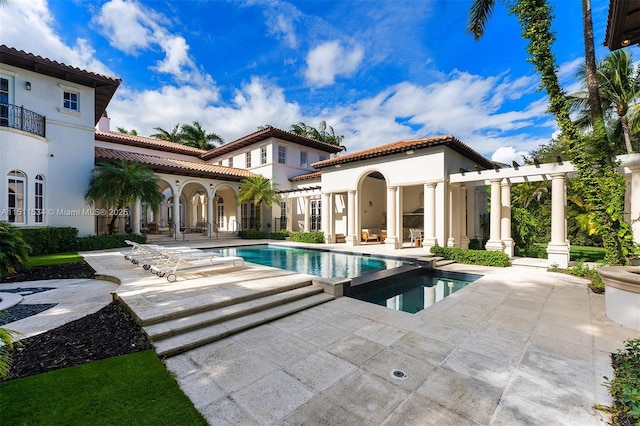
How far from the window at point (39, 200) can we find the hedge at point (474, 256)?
67.5ft

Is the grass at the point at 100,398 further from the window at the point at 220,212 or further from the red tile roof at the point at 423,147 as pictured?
the window at the point at 220,212

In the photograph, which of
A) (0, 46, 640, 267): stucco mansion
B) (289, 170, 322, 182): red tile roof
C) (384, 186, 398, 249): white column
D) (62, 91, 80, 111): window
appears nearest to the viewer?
(0, 46, 640, 267): stucco mansion

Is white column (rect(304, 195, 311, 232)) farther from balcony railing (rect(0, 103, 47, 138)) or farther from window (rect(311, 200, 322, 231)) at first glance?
balcony railing (rect(0, 103, 47, 138))

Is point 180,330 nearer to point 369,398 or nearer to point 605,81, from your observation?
point 369,398

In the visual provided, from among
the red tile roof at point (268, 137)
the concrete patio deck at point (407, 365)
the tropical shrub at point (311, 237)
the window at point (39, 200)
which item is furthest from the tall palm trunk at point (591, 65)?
the window at point (39, 200)

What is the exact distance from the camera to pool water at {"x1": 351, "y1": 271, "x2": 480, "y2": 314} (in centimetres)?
766

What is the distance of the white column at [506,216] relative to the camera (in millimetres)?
13047

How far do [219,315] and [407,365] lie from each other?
3.40 metres

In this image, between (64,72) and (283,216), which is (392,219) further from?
(64,72)

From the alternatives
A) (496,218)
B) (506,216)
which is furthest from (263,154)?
(506,216)

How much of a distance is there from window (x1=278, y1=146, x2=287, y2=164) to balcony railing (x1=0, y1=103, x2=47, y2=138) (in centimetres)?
1511

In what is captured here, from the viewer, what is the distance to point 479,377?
3533 millimetres

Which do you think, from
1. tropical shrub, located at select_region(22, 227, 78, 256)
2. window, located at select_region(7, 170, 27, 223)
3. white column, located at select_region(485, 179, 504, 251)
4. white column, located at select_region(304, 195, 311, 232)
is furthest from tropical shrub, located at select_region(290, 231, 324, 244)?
window, located at select_region(7, 170, 27, 223)

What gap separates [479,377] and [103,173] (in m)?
19.4
